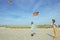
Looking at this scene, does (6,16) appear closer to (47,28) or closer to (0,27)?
(0,27)

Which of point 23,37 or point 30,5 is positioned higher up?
point 30,5

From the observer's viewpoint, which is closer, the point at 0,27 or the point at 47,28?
the point at 47,28

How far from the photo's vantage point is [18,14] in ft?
14.3

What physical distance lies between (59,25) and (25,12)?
0.85m

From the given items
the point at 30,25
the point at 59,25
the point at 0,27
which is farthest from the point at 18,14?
the point at 59,25

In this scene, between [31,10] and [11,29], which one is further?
[11,29]

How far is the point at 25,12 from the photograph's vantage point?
4.33m

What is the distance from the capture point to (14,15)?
14.4ft

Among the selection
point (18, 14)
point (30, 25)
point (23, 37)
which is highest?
point (18, 14)

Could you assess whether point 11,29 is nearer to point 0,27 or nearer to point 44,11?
point 0,27

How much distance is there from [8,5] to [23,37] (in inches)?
32.8

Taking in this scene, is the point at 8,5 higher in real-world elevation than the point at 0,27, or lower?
higher

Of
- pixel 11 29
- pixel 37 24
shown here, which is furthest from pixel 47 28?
pixel 11 29

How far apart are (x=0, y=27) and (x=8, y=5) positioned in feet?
2.28
